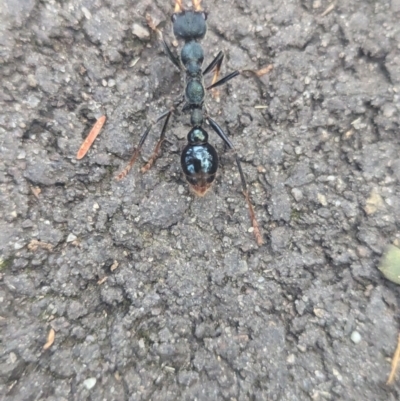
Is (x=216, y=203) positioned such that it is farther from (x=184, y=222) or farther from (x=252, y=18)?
(x=252, y=18)

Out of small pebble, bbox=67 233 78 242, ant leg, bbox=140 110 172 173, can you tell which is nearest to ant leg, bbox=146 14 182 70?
ant leg, bbox=140 110 172 173

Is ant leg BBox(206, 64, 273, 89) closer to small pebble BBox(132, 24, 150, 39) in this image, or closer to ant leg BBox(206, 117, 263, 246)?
ant leg BBox(206, 117, 263, 246)

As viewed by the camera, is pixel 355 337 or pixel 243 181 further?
pixel 243 181

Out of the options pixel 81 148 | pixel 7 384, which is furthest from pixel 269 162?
pixel 7 384

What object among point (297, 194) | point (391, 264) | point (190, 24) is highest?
point (190, 24)

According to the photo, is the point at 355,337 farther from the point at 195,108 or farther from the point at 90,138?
the point at 90,138

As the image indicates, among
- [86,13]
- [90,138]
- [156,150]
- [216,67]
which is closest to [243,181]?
[156,150]

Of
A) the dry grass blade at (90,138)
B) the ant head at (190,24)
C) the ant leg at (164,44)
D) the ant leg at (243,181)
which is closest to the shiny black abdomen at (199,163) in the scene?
the ant leg at (243,181)
